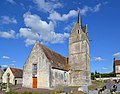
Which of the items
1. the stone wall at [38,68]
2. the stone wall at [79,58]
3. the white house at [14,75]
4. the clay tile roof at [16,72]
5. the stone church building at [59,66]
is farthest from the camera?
the clay tile roof at [16,72]

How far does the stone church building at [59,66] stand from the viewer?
34.9 metres

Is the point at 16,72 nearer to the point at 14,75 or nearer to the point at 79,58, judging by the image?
the point at 14,75

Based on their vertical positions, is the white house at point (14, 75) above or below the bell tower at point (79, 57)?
below

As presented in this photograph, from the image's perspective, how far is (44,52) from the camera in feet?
117

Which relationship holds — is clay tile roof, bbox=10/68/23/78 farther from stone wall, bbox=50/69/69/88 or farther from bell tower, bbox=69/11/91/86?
stone wall, bbox=50/69/69/88

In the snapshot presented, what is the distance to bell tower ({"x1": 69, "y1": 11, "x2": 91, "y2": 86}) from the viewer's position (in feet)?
136

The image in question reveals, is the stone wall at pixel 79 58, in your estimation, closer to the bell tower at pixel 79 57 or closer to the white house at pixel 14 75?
the bell tower at pixel 79 57

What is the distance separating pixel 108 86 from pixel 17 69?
49963mm

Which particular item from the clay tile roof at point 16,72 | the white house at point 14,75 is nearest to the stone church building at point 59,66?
the white house at point 14,75

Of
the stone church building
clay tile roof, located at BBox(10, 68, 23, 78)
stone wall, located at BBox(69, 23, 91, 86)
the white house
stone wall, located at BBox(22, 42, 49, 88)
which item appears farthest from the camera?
clay tile roof, located at BBox(10, 68, 23, 78)

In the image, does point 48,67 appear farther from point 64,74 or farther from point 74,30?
point 74,30

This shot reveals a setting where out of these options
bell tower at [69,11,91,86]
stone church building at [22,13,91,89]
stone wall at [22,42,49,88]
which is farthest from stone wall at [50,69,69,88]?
bell tower at [69,11,91,86]

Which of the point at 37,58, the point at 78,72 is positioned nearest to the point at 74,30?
the point at 78,72

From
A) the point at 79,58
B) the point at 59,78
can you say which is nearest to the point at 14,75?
the point at 79,58
